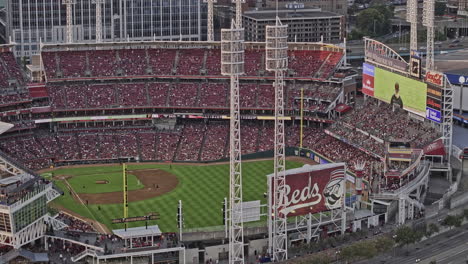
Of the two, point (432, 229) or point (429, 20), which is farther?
point (429, 20)

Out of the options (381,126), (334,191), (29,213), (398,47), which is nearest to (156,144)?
(381,126)

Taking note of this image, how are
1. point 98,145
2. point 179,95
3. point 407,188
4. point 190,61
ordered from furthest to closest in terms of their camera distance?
point 190,61, point 179,95, point 98,145, point 407,188

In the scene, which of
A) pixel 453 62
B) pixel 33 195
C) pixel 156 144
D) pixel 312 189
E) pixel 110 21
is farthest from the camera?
pixel 110 21

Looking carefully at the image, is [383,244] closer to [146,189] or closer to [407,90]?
[407,90]

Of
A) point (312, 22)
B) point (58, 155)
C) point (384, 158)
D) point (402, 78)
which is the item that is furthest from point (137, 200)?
point (312, 22)

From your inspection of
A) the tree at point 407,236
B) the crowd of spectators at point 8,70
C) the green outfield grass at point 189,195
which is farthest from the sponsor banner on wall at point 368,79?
the crowd of spectators at point 8,70

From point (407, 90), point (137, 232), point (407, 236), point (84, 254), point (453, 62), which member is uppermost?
point (453, 62)

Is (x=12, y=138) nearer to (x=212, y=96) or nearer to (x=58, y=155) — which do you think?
(x=58, y=155)
